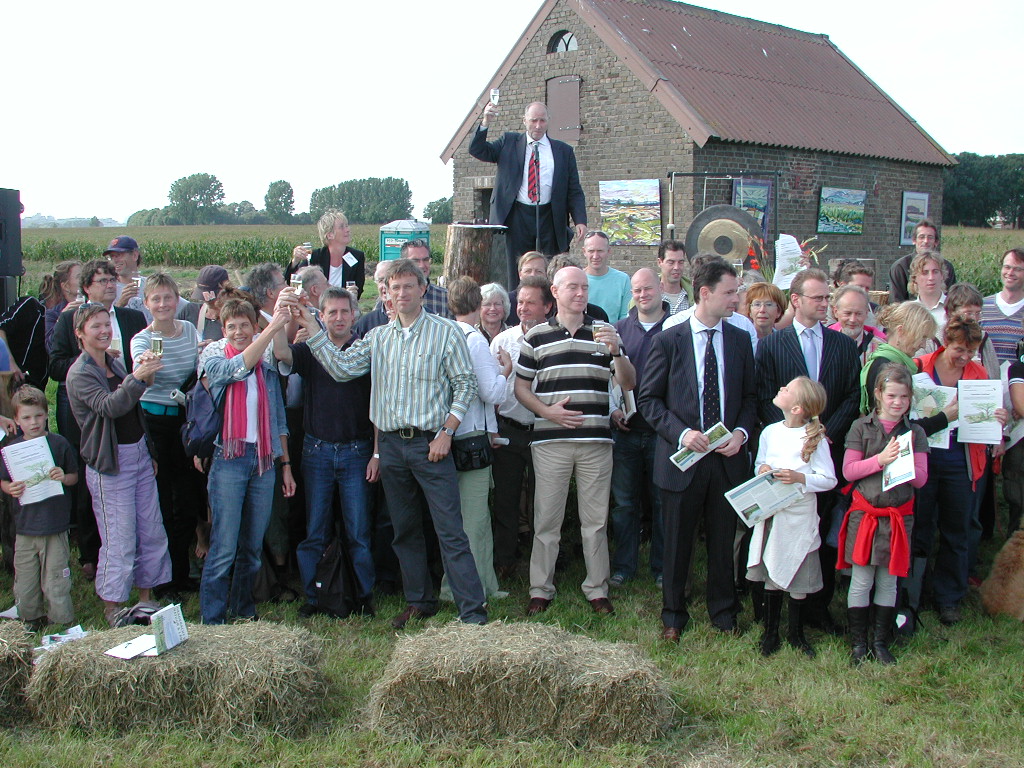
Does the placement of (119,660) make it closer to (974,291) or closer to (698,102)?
(974,291)

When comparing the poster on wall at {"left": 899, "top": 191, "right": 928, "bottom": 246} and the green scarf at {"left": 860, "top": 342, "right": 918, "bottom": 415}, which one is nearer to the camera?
the green scarf at {"left": 860, "top": 342, "right": 918, "bottom": 415}

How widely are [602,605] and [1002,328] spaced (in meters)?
3.39

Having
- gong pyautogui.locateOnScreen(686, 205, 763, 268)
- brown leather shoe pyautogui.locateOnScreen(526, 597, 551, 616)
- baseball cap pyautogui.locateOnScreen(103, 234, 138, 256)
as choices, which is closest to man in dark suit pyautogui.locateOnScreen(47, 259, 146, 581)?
baseball cap pyautogui.locateOnScreen(103, 234, 138, 256)

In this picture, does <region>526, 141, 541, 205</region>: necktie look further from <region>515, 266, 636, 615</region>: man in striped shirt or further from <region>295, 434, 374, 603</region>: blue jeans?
<region>295, 434, 374, 603</region>: blue jeans

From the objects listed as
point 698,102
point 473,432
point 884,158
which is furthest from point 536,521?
point 884,158

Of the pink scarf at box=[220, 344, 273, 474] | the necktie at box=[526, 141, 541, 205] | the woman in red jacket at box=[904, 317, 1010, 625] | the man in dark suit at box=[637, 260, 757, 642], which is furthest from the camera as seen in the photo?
the necktie at box=[526, 141, 541, 205]

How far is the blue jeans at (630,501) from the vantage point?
5.90 m

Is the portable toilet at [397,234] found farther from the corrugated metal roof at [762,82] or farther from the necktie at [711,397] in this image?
the corrugated metal roof at [762,82]

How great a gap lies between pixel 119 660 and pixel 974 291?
528cm

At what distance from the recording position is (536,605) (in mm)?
5473

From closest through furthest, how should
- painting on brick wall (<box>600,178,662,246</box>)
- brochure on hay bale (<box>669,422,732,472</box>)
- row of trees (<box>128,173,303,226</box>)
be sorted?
brochure on hay bale (<box>669,422,732,472</box>), painting on brick wall (<box>600,178,662,246</box>), row of trees (<box>128,173,303,226</box>)

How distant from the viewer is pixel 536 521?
18.2 ft

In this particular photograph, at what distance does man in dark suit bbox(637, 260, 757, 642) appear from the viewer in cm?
495

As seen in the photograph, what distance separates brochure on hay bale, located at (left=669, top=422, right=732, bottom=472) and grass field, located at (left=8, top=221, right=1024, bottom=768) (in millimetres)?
1011
